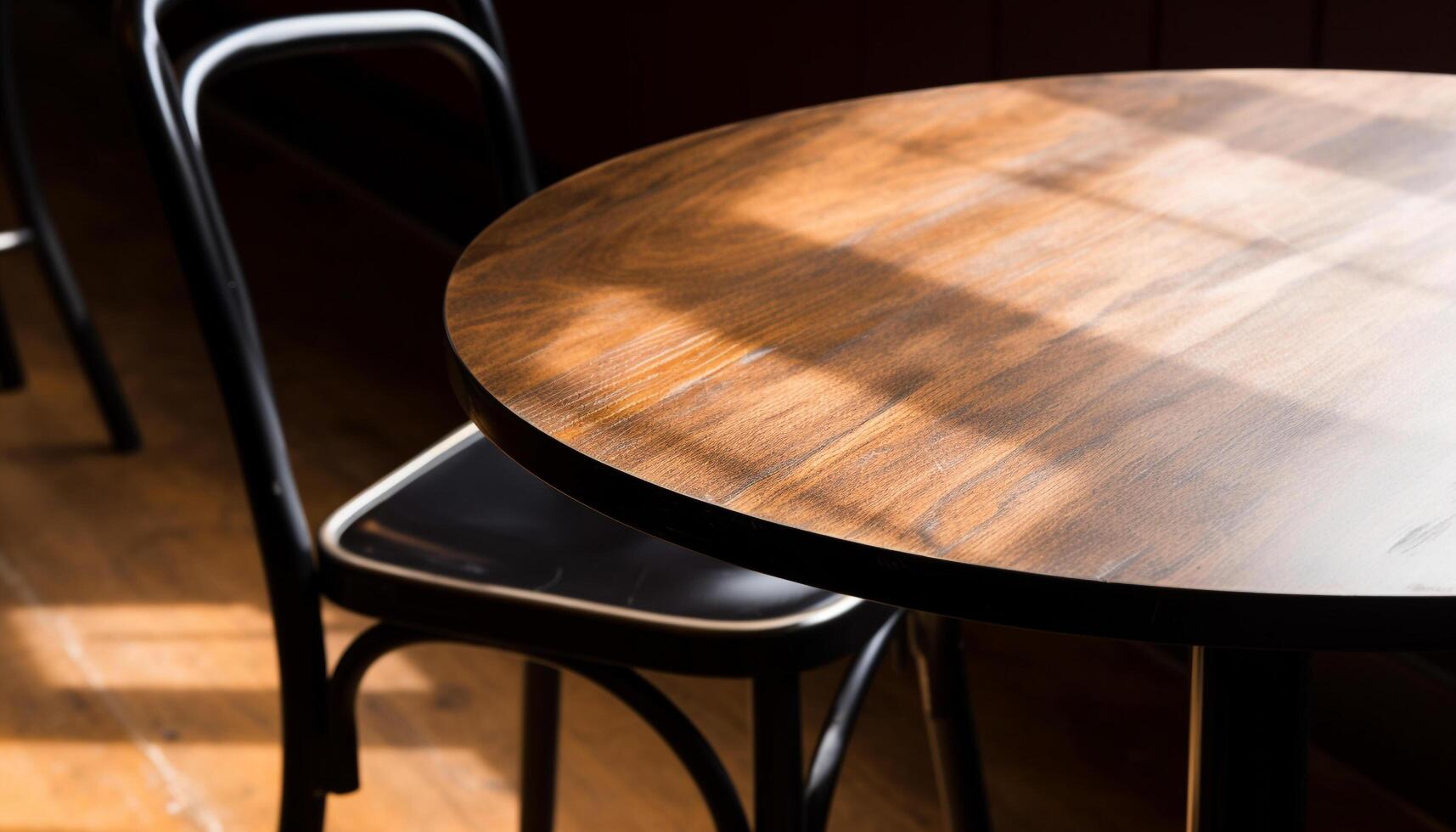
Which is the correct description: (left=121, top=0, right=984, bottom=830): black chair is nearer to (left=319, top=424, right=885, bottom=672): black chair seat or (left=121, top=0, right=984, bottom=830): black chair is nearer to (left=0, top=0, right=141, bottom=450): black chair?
(left=319, top=424, right=885, bottom=672): black chair seat

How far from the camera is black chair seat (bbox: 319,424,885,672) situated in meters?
0.89

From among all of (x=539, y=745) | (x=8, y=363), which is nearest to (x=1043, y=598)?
(x=539, y=745)

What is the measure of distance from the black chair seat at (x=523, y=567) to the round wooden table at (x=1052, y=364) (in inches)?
8.1

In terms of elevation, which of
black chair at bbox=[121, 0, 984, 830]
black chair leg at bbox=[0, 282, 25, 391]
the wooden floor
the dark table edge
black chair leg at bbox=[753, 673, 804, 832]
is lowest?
the wooden floor

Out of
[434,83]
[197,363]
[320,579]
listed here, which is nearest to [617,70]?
[434,83]

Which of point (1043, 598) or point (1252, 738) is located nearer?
point (1043, 598)

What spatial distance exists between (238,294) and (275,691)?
0.90 m

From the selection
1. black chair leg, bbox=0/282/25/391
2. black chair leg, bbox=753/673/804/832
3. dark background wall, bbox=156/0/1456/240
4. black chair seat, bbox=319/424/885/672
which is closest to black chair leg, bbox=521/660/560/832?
black chair seat, bbox=319/424/885/672

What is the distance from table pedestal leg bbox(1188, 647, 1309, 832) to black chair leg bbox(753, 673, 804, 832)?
27cm

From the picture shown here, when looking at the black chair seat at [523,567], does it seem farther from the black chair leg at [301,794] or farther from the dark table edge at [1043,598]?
the dark table edge at [1043,598]

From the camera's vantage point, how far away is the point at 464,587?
0.92 metres

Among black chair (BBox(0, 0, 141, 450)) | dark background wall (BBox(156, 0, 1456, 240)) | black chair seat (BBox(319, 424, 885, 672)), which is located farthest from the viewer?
black chair (BBox(0, 0, 141, 450))

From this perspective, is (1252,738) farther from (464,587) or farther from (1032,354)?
(464,587)

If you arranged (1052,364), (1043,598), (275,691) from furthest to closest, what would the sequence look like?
(275,691)
(1052,364)
(1043,598)
